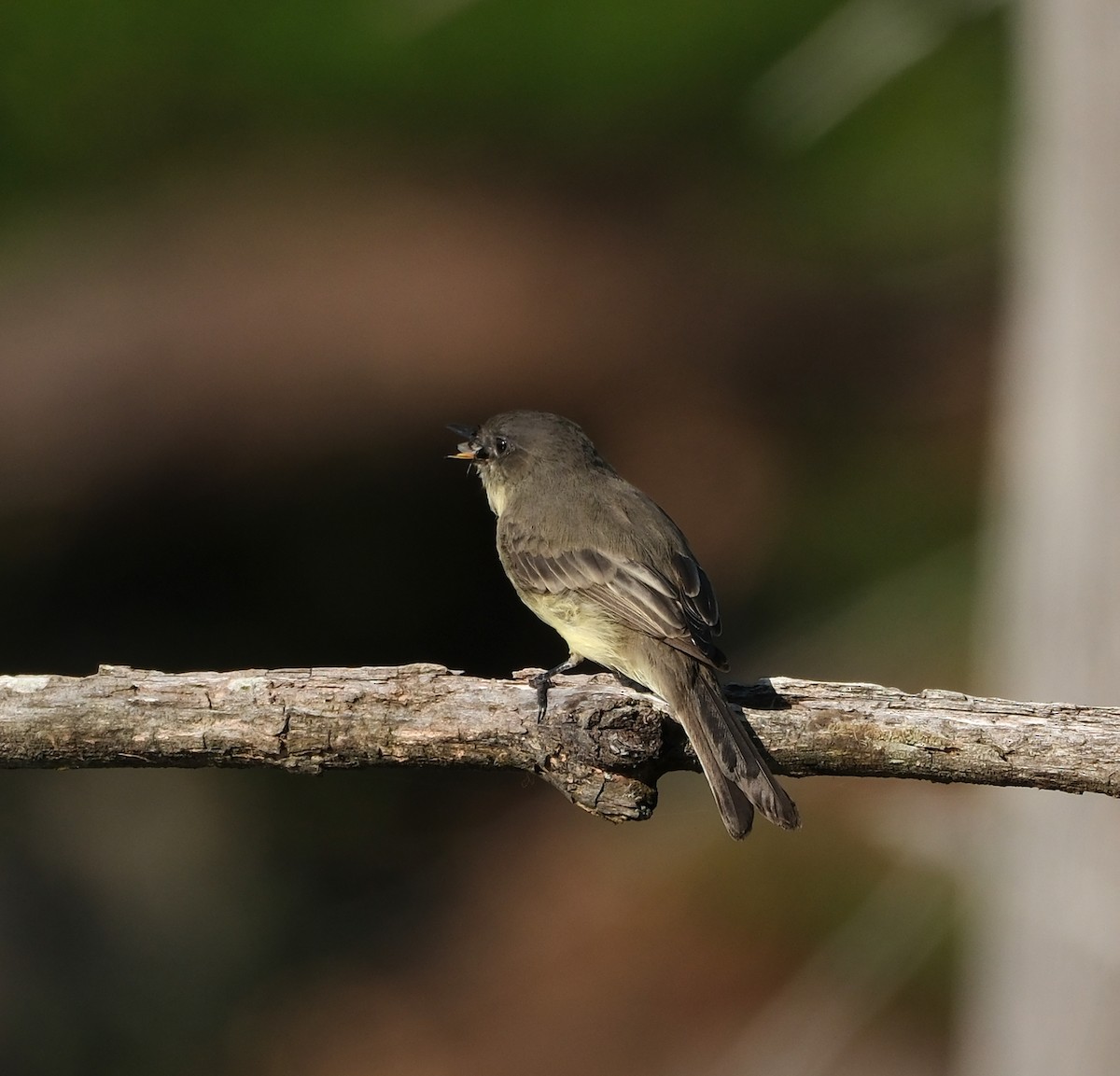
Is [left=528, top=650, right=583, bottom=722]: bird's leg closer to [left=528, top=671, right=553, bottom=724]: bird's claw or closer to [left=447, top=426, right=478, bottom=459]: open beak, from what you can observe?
[left=528, top=671, right=553, bottom=724]: bird's claw

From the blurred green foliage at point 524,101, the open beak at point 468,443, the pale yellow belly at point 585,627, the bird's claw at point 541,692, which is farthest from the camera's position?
the blurred green foliage at point 524,101

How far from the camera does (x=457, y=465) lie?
13.7 meters

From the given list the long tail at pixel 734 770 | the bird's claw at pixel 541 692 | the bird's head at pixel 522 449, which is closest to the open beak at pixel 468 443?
the bird's head at pixel 522 449

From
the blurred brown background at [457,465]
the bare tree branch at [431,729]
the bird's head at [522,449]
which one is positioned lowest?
the bare tree branch at [431,729]

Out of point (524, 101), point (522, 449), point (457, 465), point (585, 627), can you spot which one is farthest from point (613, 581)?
point (524, 101)

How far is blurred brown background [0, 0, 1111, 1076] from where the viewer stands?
37.6 ft

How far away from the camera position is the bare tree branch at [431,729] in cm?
431

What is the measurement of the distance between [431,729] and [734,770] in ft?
3.13

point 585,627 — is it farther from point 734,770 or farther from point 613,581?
point 734,770

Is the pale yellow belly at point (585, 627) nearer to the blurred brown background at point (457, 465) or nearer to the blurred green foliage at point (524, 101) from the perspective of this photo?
the blurred brown background at point (457, 465)

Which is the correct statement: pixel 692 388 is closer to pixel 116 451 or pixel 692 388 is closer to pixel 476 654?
pixel 476 654

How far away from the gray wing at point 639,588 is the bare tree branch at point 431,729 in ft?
2.80

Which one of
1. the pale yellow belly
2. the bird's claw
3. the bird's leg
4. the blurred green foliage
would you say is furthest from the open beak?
the blurred green foliage

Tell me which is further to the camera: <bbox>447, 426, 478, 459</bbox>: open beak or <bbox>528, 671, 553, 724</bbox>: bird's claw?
<bbox>447, 426, 478, 459</bbox>: open beak
